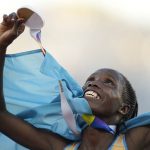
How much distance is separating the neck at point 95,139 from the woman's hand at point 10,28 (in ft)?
1.88

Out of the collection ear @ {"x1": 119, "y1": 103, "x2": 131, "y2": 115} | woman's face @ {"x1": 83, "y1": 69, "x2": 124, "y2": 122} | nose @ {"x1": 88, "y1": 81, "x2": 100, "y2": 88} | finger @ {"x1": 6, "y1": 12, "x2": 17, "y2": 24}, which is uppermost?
finger @ {"x1": 6, "y1": 12, "x2": 17, "y2": 24}

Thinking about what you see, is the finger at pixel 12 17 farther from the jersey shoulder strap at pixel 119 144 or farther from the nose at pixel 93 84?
the jersey shoulder strap at pixel 119 144

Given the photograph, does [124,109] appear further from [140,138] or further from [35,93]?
[35,93]

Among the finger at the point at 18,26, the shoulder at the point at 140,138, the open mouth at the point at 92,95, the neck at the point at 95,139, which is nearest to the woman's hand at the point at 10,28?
the finger at the point at 18,26

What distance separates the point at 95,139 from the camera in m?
2.14

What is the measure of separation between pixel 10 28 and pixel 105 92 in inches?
21.3

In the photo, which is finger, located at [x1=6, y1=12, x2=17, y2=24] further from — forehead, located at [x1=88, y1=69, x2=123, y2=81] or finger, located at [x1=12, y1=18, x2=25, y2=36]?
forehead, located at [x1=88, y1=69, x2=123, y2=81]

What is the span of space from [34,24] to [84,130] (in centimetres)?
56

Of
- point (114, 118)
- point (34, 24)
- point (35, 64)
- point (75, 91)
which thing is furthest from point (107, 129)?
point (34, 24)

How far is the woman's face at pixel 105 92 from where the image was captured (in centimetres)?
213

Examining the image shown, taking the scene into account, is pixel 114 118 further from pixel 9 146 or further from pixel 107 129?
pixel 9 146

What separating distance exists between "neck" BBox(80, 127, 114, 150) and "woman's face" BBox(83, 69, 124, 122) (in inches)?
3.1

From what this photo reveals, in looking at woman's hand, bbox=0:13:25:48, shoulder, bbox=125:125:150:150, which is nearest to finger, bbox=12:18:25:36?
woman's hand, bbox=0:13:25:48

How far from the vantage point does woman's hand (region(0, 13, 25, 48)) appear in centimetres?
192
